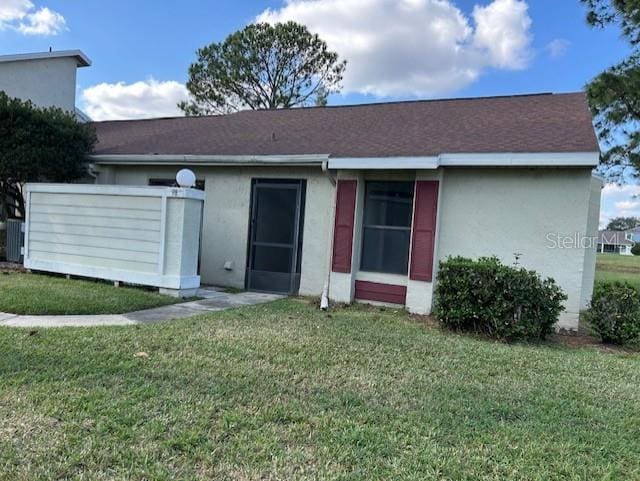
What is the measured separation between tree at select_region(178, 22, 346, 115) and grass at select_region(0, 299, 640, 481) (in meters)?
20.1

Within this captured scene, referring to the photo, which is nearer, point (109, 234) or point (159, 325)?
point (159, 325)

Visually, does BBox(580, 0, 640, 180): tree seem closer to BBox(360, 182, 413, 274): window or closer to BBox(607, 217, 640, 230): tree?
BBox(360, 182, 413, 274): window

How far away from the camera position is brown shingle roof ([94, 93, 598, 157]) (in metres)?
7.76

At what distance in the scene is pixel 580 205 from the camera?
22.9 ft

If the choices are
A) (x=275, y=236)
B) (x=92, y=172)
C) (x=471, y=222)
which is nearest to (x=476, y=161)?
(x=471, y=222)

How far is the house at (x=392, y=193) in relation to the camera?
721 centimetres

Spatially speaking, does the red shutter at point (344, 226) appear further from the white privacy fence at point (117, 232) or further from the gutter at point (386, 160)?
the white privacy fence at point (117, 232)

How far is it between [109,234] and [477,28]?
11.7 meters

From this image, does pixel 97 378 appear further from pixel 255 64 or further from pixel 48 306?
pixel 255 64

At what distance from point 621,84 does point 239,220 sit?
9655mm

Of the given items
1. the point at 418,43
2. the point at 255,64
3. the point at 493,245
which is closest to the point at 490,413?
the point at 493,245

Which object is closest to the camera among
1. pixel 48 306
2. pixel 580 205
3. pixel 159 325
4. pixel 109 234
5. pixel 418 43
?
pixel 159 325

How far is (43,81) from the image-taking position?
13602mm

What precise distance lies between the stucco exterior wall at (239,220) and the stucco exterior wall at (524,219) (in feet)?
7.42
